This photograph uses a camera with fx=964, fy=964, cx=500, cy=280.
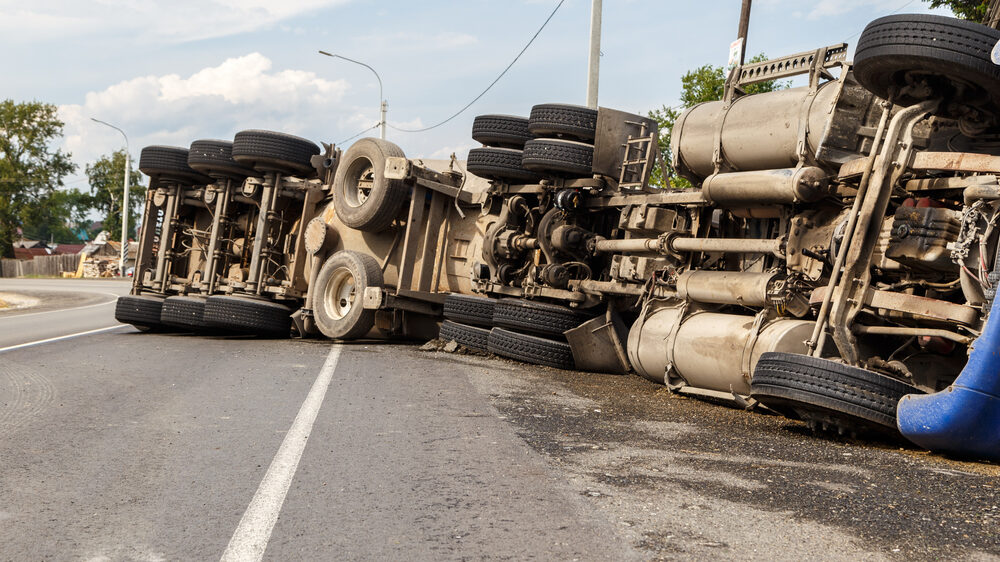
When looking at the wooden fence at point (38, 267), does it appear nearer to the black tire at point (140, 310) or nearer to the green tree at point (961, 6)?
the black tire at point (140, 310)

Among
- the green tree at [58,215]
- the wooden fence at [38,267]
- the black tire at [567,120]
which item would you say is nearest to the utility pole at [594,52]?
the black tire at [567,120]

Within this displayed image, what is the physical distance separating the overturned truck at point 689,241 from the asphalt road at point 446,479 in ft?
2.08

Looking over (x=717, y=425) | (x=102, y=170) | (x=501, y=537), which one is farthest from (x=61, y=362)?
(x=102, y=170)

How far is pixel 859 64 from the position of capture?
21.5 feet

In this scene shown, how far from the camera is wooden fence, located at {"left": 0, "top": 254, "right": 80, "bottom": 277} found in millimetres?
62000

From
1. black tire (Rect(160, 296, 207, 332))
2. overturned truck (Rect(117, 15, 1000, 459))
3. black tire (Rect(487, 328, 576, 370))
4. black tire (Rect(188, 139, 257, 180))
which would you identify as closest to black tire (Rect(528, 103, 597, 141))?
overturned truck (Rect(117, 15, 1000, 459))

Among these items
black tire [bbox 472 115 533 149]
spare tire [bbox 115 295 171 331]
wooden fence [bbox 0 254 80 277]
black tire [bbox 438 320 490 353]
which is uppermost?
black tire [bbox 472 115 533 149]

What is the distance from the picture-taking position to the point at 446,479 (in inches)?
183

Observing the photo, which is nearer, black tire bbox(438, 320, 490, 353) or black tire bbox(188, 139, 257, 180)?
black tire bbox(438, 320, 490, 353)

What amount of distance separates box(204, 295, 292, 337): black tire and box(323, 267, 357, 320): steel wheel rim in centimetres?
77

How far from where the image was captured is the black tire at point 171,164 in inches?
590

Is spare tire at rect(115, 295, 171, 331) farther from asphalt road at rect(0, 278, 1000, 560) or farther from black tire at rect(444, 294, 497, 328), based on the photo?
asphalt road at rect(0, 278, 1000, 560)

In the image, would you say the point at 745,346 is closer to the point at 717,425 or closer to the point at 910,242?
the point at 717,425

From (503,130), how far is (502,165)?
590 millimetres
